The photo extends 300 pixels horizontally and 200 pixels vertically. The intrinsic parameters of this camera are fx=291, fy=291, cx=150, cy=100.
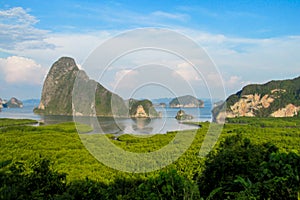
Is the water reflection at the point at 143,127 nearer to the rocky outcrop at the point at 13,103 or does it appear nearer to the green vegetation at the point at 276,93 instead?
the green vegetation at the point at 276,93

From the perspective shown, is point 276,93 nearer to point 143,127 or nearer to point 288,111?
point 288,111

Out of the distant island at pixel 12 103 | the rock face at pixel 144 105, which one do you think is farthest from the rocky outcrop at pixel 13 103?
the rock face at pixel 144 105

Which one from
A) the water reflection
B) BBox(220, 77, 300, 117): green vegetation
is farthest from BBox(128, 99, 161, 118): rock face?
BBox(220, 77, 300, 117): green vegetation

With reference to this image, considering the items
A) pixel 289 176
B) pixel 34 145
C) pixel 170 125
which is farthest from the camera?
pixel 34 145

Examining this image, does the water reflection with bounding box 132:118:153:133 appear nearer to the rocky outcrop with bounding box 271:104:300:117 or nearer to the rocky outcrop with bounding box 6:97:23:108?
the rocky outcrop with bounding box 271:104:300:117

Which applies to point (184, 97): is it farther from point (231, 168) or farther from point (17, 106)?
point (17, 106)

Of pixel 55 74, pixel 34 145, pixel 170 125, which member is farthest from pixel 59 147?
pixel 55 74

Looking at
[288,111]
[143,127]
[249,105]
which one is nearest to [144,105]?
Answer: [143,127]

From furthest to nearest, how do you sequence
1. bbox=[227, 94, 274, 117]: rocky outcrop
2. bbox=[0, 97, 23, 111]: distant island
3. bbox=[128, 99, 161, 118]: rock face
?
bbox=[0, 97, 23, 111]: distant island
bbox=[227, 94, 274, 117]: rocky outcrop
bbox=[128, 99, 161, 118]: rock face
